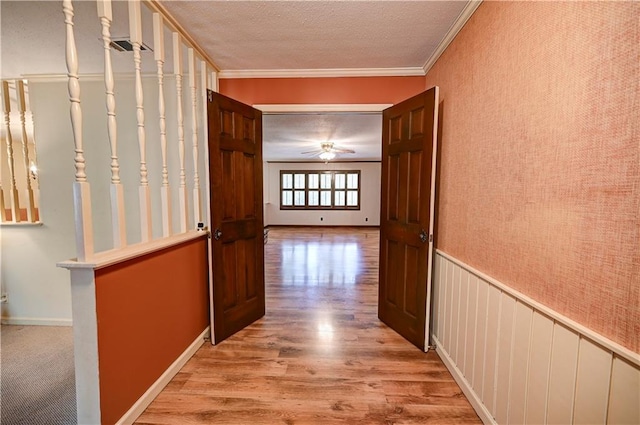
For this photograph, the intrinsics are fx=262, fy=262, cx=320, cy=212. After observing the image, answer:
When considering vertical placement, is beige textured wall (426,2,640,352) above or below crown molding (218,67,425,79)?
below

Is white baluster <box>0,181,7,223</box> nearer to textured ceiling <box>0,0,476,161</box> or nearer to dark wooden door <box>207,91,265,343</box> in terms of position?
textured ceiling <box>0,0,476,161</box>

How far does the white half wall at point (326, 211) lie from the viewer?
30.9 feet

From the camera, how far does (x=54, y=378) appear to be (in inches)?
75.2

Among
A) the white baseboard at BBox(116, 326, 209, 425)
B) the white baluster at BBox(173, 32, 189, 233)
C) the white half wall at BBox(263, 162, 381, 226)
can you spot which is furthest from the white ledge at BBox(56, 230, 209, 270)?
the white half wall at BBox(263, 162, 381, 226)

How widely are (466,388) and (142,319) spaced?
2.09 metres

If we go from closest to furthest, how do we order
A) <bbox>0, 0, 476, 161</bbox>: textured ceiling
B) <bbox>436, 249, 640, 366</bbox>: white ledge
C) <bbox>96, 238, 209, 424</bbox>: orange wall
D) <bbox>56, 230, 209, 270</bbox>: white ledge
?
1. <bbox>436, 249, 640, 366</bbox>: white ledge
2. <bbox>56, 230, 209, 270</bbox>: white ledge
3. <bbox>96, 238, 209, 424</bbox>: orange wall
4. <bbox>0, 0, 476, 161</bbox>: textured ceiling

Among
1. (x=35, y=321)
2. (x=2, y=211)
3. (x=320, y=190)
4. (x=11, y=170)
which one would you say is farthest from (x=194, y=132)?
(x=320, y=190)

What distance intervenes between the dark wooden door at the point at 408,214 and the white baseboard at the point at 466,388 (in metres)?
0.14

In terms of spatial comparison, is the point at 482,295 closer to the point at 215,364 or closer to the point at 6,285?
the point at 215,364

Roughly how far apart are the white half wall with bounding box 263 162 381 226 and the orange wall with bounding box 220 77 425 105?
6710mm

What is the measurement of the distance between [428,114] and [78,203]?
7.46ft

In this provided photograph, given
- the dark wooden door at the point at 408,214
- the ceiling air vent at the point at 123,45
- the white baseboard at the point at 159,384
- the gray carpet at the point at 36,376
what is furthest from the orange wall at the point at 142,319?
the dark wooden door at the point at 408,214

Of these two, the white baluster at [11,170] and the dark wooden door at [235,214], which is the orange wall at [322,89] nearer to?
the dark wooden door at [235,214]

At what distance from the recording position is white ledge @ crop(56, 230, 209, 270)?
1239mm
